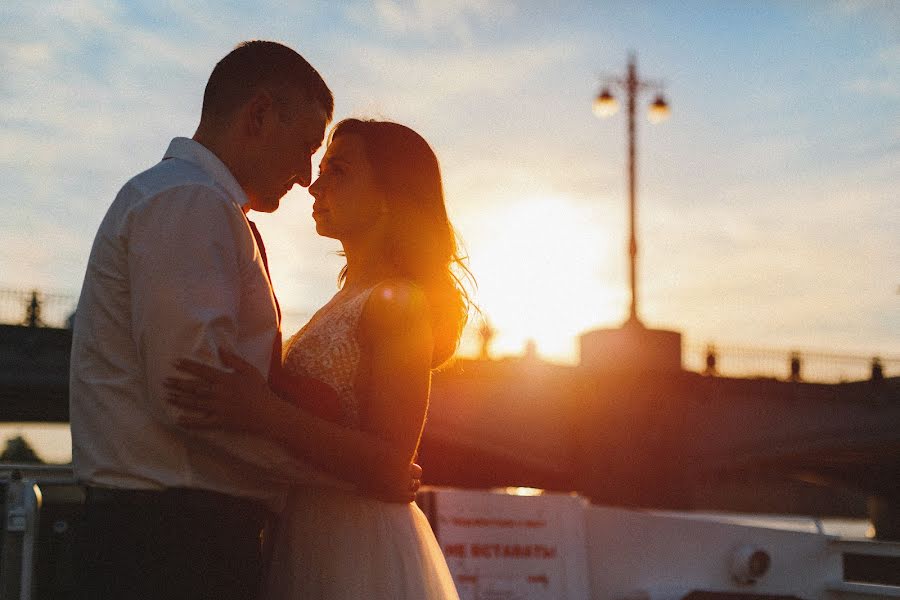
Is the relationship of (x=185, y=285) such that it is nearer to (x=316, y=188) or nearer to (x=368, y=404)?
(x=368, y=404)

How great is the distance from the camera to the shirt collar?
2645 mm

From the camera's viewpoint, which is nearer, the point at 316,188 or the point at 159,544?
the point at 159,544

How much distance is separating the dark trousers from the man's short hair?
0.99m

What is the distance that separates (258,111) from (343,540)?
3.92 feet

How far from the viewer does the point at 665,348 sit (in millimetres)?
30953

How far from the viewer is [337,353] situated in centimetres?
304

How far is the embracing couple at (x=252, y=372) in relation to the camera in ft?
7.93

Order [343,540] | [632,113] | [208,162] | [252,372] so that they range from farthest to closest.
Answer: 1. [632,113]
2. [343,540]
3. [208,162]
4. [252,372]

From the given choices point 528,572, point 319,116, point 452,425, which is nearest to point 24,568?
point 319,116

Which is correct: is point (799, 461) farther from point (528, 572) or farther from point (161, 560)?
point (161, 560)

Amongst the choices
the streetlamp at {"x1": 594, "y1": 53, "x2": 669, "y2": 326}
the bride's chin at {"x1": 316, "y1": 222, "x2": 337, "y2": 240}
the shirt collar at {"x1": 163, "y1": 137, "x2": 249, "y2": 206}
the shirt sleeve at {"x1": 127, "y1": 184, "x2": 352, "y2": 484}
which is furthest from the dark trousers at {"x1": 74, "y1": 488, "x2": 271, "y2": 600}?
the streetlamp at {"x1": 594, "y1": 53, "x2": 669, "y2": 326}

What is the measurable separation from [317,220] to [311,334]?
389mm

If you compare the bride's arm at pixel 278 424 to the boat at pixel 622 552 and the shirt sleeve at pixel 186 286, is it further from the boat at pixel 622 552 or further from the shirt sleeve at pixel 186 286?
the boat at pixel 622 552

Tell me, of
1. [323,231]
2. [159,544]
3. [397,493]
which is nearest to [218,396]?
[159,544]
